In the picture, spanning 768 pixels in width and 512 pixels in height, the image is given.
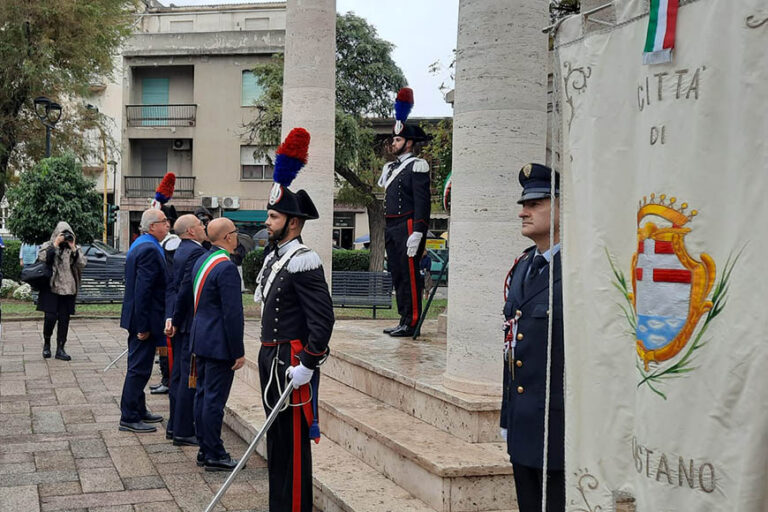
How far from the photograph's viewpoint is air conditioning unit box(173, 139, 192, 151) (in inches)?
1572

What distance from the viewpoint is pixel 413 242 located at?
25.8 feet

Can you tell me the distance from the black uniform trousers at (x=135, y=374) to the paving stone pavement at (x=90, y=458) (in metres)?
0.21

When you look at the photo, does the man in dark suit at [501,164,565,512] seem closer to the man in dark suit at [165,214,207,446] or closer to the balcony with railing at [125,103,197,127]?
the man in dark suit at [165,214,207,446]

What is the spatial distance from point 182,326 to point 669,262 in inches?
207

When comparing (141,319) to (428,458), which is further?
(141,319)

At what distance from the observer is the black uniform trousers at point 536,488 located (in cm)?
334

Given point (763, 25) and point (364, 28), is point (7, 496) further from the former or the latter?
point (364, 28)

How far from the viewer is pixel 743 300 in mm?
2111

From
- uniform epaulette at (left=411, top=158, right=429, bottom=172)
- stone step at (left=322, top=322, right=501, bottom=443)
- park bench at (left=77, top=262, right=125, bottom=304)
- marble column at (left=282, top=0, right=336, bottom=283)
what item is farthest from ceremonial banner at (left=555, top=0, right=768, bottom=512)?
park bench at (left=77, top=262, right=125, bottom=304)

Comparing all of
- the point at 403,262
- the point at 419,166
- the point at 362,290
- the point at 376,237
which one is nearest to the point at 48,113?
the point at 362,290

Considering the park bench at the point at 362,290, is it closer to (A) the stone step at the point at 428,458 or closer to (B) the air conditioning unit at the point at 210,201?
(A) the stone step at the point at 428,458

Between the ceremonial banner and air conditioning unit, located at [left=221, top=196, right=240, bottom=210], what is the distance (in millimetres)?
36769

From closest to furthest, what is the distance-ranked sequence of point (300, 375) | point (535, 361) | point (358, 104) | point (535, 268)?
point (535, 361), point (535, 268), point (300, 375), point (358, 104)

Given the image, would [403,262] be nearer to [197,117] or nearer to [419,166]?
[419,166]
